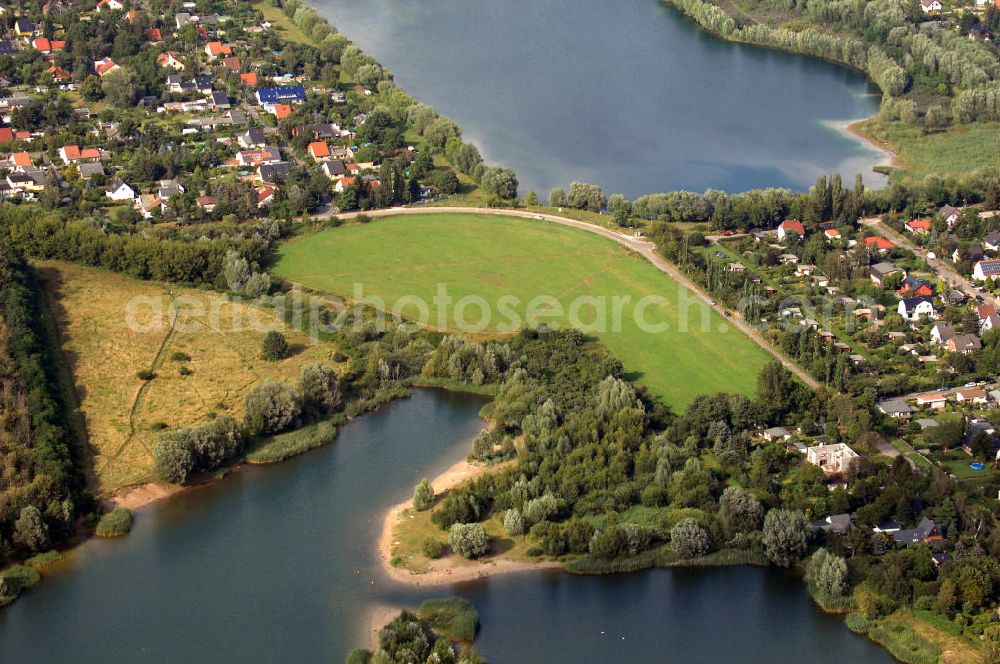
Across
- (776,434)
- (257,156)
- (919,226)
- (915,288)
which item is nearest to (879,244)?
(919,226)

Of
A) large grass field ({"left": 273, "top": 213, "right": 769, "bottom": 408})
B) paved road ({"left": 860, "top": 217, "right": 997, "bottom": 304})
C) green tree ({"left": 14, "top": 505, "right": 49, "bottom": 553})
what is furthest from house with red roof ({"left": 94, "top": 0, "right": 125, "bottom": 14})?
green tree ({"left": 14, "top": 505, "right": 49, "bottom": 553})

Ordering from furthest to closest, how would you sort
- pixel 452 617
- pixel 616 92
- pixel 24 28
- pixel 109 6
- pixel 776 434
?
pixel 109 6, pixel 24 28, pixel 616 92, pixel 776 434, pixel 452 617

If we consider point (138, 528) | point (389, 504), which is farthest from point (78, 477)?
point (389, 504)

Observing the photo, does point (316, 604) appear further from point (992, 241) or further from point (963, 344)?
point (992, 241)

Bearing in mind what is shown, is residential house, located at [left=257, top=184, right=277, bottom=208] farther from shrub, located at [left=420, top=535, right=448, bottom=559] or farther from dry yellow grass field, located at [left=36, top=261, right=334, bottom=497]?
shrub, located at [left=420, top=535, right=448, bottom=559]

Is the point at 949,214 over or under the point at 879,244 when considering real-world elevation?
over

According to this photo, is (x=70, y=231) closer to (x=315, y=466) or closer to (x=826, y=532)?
(x=315, y=466)
